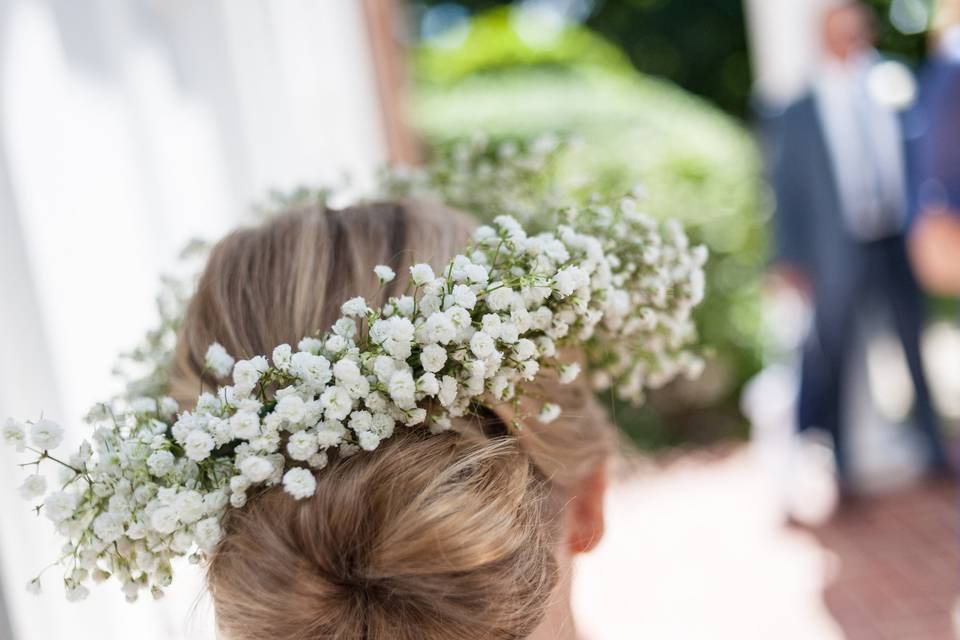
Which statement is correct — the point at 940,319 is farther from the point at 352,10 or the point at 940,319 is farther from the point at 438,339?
the point at 438,339

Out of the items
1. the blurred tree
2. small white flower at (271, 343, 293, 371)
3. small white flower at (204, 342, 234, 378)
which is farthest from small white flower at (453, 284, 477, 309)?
the blurred tree

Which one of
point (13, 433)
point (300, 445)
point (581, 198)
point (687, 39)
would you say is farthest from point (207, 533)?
point (687, 39)

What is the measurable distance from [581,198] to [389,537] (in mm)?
1048

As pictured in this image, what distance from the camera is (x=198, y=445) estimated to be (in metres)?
0.95

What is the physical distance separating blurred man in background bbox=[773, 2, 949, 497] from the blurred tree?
817cm

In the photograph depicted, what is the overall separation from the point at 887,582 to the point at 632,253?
2740mm

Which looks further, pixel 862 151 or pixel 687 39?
pixel 687 39

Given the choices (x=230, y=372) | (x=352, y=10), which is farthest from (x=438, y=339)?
(x=352, y=10)

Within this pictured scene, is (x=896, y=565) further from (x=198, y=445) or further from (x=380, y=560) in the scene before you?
(x=198, y=445)

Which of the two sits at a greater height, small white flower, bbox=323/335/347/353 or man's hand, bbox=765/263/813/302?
small white flower, bbox=323/335/347/353

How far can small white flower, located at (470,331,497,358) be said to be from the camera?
97 cm

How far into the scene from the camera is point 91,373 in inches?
70.5

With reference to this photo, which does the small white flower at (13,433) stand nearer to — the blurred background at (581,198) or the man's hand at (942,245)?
the blurred background at (581,198)

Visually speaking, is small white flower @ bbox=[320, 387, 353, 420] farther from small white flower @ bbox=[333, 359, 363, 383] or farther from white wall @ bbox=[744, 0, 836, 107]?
white wall @ bbox=[744, 0, 836, 107]
